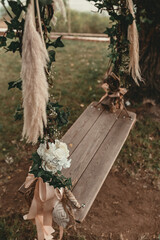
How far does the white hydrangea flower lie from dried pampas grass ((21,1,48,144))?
0.52 metres

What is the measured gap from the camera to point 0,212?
2.64 m

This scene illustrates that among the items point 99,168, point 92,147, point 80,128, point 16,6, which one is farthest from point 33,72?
point 80,128

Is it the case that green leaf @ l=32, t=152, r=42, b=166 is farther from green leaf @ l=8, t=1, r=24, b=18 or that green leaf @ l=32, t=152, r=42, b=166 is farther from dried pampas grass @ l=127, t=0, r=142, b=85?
dried pampas grass @ l=127, t=0, r=142, b=85

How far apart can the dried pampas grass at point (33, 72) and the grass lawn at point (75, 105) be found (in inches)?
23.6

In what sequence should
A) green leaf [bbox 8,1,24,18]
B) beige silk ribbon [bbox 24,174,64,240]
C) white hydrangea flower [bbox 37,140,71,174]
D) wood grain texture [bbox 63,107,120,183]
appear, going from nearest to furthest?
green leaf [bbox 8,1,24,18] → white hydrangea flower [bbox 37,140,71,174] → beige silk ribbon [bbox 24,174,64,240] → wood grain texture [bbox 63,107,120,183]

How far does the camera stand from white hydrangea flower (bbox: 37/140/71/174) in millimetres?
1639

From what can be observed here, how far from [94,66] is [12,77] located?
185cm

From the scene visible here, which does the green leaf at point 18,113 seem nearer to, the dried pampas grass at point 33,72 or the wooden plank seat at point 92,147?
the dried pampas grass at point 33,72

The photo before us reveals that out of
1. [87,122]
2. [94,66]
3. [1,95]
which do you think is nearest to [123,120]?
[87,122]

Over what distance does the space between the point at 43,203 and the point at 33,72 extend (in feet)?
3.92

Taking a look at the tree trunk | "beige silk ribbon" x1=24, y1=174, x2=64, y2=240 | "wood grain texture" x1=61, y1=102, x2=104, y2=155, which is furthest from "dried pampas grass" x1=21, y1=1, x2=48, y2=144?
the tree trunk

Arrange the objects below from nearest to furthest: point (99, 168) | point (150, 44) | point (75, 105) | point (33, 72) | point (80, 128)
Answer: point (33, 72) < point (99, 168) < point (80, 128) < point (150, 44) < point (75, 105)

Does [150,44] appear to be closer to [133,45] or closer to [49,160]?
[133,45]

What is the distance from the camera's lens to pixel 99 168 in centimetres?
223
